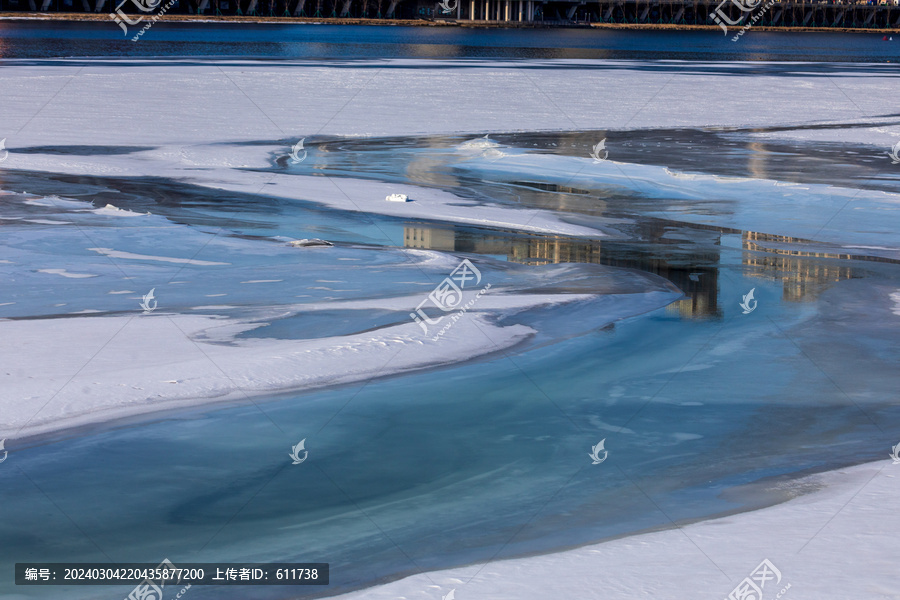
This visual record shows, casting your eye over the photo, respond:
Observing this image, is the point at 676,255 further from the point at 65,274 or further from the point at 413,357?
the point at 65,274

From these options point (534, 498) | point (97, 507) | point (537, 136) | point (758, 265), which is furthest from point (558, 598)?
point (537, 136)

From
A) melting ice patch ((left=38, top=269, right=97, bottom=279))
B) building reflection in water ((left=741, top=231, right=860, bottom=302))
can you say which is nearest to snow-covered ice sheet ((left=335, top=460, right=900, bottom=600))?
building reflection in water ((left=741, top=231, right=860, bottom=302))

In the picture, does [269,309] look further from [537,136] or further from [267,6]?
[267,6]

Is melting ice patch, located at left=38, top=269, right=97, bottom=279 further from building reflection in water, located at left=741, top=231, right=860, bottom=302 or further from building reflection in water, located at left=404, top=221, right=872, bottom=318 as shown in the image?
building reflection in water, located at left=741, top=231, right=860, bottom=302

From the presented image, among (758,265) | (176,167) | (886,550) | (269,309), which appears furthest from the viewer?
(176,167)

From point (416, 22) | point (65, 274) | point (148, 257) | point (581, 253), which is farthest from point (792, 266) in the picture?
point (416, 22)

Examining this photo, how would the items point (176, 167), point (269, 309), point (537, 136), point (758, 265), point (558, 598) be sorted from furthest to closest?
point (537, 136)
point (176, 167)
point (758, 265)
point (269, 309)
point (558, 598)

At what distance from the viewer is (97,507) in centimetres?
453

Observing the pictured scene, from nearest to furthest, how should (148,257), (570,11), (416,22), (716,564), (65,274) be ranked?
(716,564) < (65,274) < (148,257) < (416,22) < (570,11)

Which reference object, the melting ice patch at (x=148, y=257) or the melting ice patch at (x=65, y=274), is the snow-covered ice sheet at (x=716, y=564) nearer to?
the melting ice patch at (x=65, y=274)

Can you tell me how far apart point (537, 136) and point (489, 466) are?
13760 mm

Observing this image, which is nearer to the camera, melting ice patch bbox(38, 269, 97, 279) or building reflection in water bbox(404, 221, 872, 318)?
melting ice patch bbox(38, 269, 97, 279)

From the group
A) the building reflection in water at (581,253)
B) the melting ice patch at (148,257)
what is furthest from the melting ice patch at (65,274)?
the building reflection in water at (581,253)

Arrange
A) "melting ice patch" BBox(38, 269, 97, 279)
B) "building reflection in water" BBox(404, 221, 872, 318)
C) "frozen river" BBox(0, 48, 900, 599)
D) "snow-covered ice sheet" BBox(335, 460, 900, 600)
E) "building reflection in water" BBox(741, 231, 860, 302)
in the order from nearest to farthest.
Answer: "snow-covered ice sheet" BBox(335, 460, 900, 600), "frozen river" BBox(0, 48, 900, 599), "melting ice patch" BBox(38, 269, 97, 279), "building reflection in water" BBox(741, 231, 860, 302), "building reflection in water" BBox(404, 221, 872, 318)
